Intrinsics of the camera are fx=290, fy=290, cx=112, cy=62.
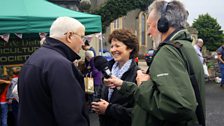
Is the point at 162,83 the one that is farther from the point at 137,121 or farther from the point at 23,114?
the point at 23,114

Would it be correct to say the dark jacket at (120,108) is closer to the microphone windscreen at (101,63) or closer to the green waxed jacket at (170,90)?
the microphone windscreen at (101,63)

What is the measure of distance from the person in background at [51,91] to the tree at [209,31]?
28241mm

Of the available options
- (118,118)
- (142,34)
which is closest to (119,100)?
(118,118)

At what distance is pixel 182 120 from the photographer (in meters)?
1.72

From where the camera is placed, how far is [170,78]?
66.3 inches

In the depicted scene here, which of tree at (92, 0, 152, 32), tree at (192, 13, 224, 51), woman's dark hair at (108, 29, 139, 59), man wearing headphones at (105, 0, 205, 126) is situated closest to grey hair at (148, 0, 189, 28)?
man wearing headphones at (105, 0, 205, 126)

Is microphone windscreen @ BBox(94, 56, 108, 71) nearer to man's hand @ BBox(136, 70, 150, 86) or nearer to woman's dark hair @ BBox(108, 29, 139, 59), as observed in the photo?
woman's dark hair @ BBox(108, 29, 139, 59)

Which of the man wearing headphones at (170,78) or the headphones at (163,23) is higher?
the headphones at (163,23)

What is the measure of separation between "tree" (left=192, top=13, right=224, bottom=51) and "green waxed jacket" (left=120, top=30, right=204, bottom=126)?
1109 inches

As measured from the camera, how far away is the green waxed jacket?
1.64 meters

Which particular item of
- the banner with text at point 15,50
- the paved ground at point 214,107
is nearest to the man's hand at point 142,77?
the paved ground at point 214,107

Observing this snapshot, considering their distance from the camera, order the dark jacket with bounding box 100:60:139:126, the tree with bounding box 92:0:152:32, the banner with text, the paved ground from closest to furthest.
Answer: the dark jacket with bounding box 100:60:139:126 → the banner with text → the paved ground → the tree with bounding box 92:0:152:32

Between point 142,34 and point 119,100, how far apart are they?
118 feet

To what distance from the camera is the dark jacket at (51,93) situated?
1.96 meters
